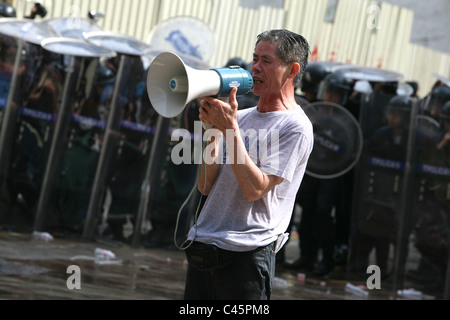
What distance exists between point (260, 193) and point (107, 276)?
4.28 m

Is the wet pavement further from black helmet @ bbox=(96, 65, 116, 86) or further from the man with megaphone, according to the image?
the man with megaphone

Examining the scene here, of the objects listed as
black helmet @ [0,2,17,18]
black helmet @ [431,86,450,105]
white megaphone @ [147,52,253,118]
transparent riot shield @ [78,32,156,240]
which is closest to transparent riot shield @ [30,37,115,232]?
transparent riot shield @ [78,32,156,240]

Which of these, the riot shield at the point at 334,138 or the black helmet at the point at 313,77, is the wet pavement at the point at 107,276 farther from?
the black helmet at the point at 313,77

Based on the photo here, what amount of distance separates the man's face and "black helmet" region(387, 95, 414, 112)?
5472 millimetres

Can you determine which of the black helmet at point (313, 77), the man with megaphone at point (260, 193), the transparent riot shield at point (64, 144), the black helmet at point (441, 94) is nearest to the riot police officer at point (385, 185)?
the black helmet at point (441, 94)

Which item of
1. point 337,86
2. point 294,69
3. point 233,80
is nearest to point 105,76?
point 337,86

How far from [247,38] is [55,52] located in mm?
4451

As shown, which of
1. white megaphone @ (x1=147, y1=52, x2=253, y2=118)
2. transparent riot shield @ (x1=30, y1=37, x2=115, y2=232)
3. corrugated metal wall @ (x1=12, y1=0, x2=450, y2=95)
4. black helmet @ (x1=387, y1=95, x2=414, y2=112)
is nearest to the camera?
white megaphone @ (x1=147, y1=52, x2=253, y2=118)

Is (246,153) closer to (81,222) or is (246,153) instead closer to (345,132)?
(345,132)

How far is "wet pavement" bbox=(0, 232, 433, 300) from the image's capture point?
582cm

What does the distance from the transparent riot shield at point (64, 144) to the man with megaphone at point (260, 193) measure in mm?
5788

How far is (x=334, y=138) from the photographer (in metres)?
8.14

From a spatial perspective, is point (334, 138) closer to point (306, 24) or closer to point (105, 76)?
point (105, 76)
